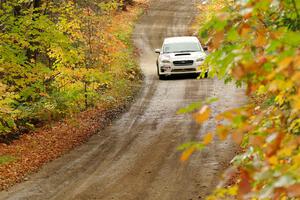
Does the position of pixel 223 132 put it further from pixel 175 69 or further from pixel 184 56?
pixel 175 69

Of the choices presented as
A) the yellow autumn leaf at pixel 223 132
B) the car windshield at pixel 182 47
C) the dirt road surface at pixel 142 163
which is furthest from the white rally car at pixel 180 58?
the yellow autumn leaf at pixel 223 132

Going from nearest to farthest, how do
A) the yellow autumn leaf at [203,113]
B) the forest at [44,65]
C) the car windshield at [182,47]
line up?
the yellow autumn leaf at [203,113], the forest at [44,65], the car windshield at [182,47]

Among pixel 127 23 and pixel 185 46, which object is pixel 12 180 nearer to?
pixel 185 46

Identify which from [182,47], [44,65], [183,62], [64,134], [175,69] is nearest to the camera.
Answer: [64,134]

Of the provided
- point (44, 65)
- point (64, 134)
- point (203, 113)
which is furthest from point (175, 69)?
point (203, 113)

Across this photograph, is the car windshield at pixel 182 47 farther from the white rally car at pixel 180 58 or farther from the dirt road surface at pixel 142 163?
the dirt road surface at pixel 142 163

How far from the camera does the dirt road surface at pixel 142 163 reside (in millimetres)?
9633

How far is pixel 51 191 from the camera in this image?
32.7ft

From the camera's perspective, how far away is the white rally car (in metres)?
21.5

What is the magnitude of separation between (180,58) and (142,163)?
35.8 feet

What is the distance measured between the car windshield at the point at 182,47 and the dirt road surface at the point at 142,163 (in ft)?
11.9

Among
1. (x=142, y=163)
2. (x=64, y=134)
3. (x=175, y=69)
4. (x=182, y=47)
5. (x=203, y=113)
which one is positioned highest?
(x=182, y=47)

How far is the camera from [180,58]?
21.6 m

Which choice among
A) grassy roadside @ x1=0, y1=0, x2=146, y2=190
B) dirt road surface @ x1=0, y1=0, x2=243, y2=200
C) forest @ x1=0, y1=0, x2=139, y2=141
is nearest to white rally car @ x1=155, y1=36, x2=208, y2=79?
grassy roadside @ x1=0, y1=0, x2=146, y2=190
